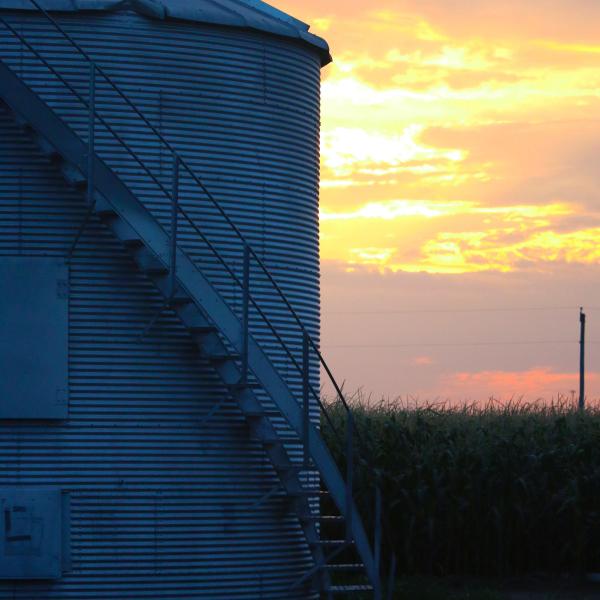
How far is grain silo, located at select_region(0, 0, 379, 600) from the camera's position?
540 inches

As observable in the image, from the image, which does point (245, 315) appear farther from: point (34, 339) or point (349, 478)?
point (34, 339)

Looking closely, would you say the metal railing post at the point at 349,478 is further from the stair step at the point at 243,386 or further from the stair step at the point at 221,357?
the stair step at the point at 221,357

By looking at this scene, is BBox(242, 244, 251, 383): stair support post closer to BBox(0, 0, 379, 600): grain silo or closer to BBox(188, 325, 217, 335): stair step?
BBox(0, 0, 379, 600): grain silo

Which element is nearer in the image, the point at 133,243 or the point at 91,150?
the point at 91,150

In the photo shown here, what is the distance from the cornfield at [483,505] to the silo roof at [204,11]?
7304 millimetres

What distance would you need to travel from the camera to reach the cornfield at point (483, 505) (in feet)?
66.8

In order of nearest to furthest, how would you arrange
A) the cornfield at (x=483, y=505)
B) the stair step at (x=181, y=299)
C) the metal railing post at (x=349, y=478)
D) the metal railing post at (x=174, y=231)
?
the metal railing post at (x=174, y=231)
the stair step at (x=181, y=299)
the metal railing post at (x=349, y=478)
the cornfield at (x=483, y=505)

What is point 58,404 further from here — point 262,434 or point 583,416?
point 583,416

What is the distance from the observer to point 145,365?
14078 millimetres

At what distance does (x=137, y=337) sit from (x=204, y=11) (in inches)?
149

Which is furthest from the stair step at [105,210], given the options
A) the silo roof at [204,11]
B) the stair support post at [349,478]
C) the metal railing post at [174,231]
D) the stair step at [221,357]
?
the stair support post at [349,478]

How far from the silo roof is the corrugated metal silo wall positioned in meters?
0.12

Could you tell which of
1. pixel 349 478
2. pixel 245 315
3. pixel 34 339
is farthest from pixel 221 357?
pixel 34 339

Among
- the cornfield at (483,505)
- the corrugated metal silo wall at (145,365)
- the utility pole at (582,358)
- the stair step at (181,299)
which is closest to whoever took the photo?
the stair step at (181,299)
